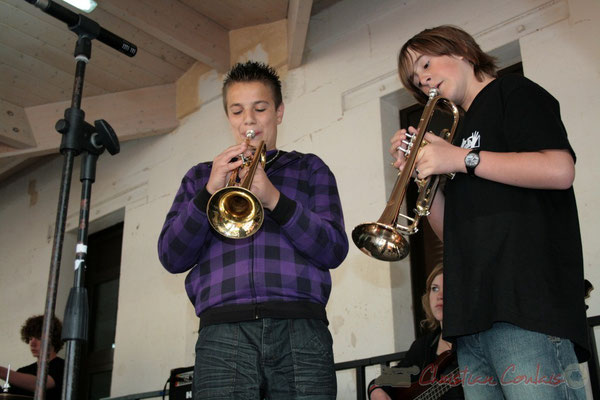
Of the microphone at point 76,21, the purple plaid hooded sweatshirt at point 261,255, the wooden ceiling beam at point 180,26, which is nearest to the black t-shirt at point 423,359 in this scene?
the purple plaid hooded sweatshirt at point 261,255

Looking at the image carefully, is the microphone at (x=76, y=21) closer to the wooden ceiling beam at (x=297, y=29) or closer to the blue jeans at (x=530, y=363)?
the blue jeans at (x=530, y=363)

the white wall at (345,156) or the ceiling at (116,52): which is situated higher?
the ceiling at (116,52)

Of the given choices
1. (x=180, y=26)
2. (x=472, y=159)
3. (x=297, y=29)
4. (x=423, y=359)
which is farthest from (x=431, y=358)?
(x=180, y=26)

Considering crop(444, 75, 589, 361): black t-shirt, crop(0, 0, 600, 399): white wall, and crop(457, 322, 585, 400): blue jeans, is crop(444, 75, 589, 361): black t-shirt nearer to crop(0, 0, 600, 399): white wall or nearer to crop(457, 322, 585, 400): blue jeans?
crop(457, 322, 585, 400): blue jeans

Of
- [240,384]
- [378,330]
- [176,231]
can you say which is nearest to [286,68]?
[378,330]

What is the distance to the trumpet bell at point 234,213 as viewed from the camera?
5.93 ft

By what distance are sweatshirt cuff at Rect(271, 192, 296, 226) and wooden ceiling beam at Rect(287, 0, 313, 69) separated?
8.67 ft

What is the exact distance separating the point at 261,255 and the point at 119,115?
4.23m

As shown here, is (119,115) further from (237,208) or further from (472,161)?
(472,161)

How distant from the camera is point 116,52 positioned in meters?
5.36

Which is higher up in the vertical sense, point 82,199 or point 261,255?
point 82,199

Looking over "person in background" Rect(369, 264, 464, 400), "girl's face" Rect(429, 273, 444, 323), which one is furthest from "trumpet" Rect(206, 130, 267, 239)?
"girl's face" Rect(429, 273, 444, 323)

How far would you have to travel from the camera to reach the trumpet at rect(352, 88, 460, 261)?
5.60 ft

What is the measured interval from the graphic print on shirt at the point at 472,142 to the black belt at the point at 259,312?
23.4 inches
